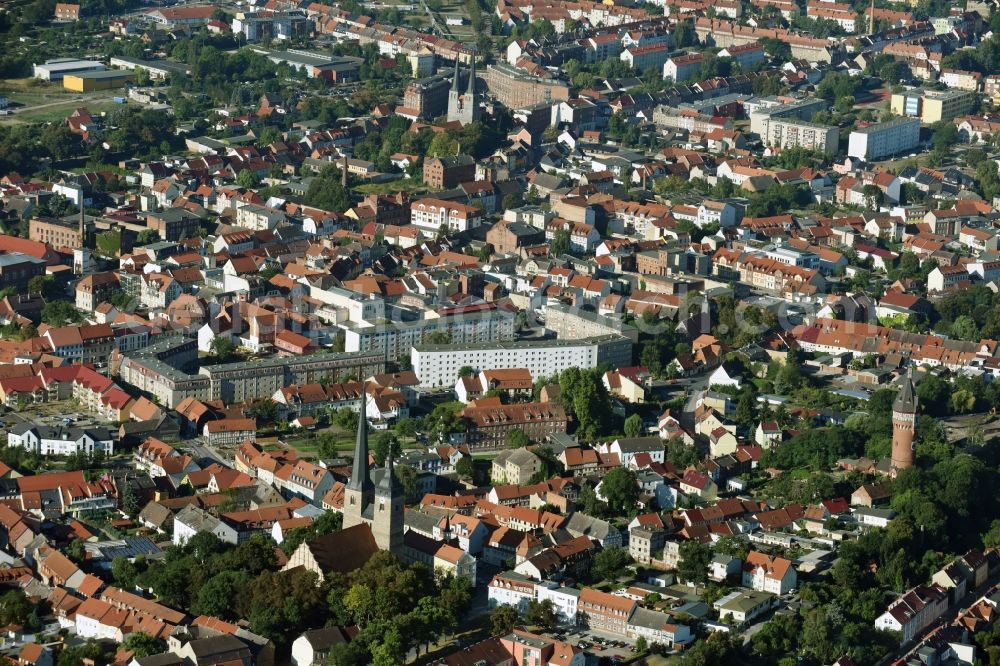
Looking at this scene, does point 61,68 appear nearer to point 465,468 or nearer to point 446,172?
point 446,172

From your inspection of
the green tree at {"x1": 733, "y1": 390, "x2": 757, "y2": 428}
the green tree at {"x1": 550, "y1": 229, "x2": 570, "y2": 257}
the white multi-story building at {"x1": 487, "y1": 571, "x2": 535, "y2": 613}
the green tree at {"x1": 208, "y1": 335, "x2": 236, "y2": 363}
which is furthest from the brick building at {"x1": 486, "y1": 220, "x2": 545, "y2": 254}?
the white multi-story building at {"x1": 487, "y1": 571, "x2": 535, "y2": 613}

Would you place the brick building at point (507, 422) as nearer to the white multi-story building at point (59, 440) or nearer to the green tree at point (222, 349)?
the green tree at point (222, 349)

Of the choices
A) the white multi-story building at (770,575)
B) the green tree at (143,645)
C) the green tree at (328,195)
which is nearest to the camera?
the green tree at (143,645)

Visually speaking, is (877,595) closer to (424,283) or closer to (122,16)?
(424,283)

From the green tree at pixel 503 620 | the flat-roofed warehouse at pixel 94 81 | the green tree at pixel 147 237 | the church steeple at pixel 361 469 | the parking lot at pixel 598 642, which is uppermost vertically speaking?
the church steeple at pixel 361 469

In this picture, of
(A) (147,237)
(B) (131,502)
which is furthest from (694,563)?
(A) (147,237)

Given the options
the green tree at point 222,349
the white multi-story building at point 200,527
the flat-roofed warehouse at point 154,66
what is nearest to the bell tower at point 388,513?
the white multi-story building at point 200,527

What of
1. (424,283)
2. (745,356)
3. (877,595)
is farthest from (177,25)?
(877,595)

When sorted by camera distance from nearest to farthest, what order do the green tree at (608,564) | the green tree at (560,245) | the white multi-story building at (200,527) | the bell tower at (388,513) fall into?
the bell tower at (388,513)
the green tree at (608,564)
the white multi-story building at (200,527)
the green tree at (560,245)
